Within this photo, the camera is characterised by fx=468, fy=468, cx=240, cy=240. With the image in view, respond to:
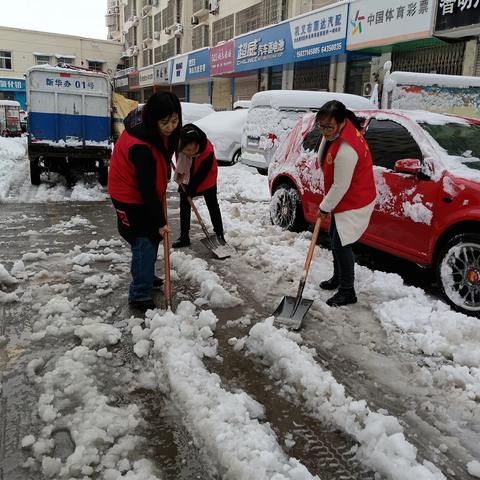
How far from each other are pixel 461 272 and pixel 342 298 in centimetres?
97

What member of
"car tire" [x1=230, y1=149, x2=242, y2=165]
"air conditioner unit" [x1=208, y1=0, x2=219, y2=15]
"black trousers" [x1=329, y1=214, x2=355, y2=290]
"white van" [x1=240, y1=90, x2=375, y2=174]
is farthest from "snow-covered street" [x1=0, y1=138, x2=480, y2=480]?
"air conditioner unit" [x1=208, y1=0, x2=219, y2=15]

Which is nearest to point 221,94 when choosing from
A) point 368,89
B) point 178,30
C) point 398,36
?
point 178,30

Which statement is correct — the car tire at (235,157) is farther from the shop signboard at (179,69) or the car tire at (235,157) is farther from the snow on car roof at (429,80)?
the shop signboard at (179,69)

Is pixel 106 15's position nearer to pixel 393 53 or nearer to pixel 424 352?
pixel 393 53

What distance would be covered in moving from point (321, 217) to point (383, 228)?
1.06 m

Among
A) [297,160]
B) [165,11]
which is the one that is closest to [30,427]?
[297,160]

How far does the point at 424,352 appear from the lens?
3258 mm

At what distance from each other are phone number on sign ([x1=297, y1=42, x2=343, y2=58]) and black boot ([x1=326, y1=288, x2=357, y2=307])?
40.0ft

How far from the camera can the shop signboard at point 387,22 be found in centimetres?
1126

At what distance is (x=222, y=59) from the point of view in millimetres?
22781

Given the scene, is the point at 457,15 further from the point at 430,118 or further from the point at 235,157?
the point at 430,118

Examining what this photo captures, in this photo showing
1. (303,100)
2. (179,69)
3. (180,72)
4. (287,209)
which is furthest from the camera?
(179,69)

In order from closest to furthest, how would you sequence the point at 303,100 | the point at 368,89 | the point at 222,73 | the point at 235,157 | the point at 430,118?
the point at 430,118 < the point at 303,100 < the point at 235,157 < the point at 368,89 < the point at 222,73

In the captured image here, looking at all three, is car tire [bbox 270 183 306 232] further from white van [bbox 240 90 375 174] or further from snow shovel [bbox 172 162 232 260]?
white van [bbox 240 90 375 174]
